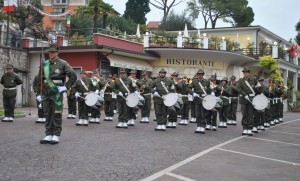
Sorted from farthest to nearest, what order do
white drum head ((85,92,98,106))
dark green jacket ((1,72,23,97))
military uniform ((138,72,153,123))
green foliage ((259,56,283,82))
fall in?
green foliage ((259,56,283,82)), military uniform ((138,72,153,123)), dark green jacket ((1,72,23,97)), white drum head ((85,92,98,106))

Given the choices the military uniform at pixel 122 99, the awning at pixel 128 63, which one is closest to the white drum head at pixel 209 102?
the military uniform at pixel 122 99

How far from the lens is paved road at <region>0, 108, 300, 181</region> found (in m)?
7.78

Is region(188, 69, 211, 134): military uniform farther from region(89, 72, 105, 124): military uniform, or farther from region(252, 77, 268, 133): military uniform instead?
region(89, 72, 105, 124): military uniform

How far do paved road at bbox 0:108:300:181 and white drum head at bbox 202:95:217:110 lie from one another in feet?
4.35

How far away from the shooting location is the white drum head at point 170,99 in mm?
15688

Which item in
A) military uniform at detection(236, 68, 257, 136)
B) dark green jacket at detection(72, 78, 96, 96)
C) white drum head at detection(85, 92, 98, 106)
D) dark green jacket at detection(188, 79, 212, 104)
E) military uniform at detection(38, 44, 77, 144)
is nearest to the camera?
military uniform at detection(38, 44, 77, 144)

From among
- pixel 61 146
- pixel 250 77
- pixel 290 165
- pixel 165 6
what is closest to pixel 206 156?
pixel 290 165

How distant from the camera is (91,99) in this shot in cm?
1639

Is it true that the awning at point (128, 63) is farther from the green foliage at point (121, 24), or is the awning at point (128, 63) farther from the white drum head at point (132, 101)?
the green foliage at point (121, 24)

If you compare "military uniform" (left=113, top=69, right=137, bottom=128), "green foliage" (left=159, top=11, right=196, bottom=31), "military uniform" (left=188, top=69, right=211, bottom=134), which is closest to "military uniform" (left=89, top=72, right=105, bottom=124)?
"military uniform" (left=113, top=69, right=137, bottom=128)

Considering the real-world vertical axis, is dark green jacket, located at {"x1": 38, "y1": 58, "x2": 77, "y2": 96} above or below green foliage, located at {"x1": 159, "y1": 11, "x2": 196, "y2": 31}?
below

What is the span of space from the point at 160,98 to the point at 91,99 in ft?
8.52

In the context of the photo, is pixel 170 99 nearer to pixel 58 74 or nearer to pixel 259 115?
pixel 259 115

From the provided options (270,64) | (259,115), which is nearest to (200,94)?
(259,115)
